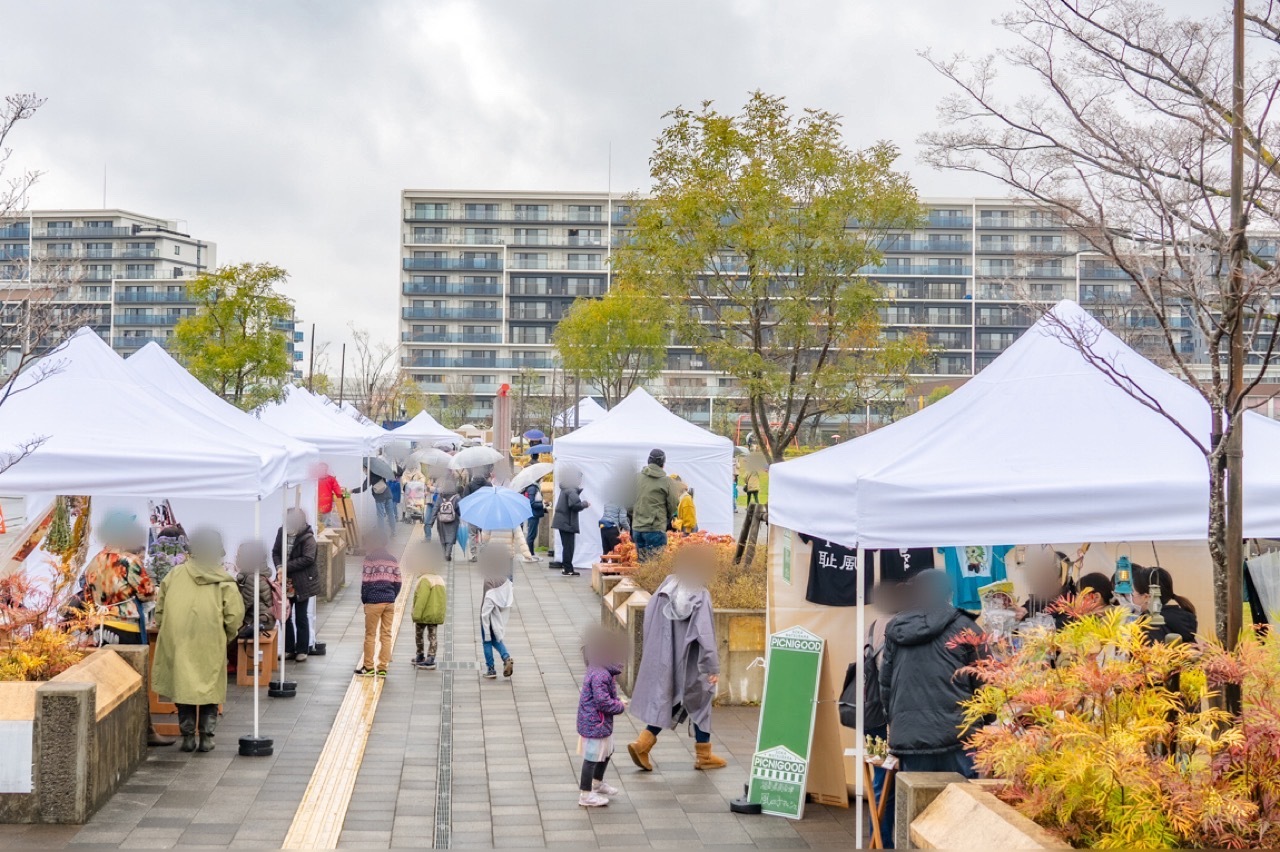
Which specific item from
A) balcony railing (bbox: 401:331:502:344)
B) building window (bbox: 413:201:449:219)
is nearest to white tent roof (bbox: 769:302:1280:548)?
balcony railing (bbox: 401:331:502:344)

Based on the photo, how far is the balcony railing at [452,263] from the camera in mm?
99625

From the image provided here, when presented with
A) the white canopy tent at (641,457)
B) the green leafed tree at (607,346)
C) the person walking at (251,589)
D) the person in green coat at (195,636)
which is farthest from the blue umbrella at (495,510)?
the green leafed tree at (607,346)

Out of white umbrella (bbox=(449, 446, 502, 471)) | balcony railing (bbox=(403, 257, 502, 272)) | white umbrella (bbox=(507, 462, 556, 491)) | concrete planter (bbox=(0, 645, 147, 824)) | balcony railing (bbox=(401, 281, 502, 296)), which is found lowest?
concrete planter (bbox=(0, 645, 147, 824))

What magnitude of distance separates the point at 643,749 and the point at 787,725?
1.43 meters

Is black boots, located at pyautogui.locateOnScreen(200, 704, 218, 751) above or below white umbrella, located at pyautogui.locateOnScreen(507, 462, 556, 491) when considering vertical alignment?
below

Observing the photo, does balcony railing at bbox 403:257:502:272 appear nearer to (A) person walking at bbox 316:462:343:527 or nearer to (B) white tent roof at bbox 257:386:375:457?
(B) white tent roof at bbox 257:386:375:457

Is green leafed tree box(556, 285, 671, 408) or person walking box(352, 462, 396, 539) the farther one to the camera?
green leafed tree box(556, 285, 671, 408)

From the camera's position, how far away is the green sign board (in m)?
7.69

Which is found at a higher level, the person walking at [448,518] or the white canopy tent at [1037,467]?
the white canopy tent at [1037,467]

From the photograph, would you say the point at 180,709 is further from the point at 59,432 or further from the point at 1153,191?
the point at 1153,191

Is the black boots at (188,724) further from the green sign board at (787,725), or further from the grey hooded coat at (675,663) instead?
the green sign board at (787,725)

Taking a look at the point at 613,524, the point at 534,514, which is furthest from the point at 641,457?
the point at 534,514

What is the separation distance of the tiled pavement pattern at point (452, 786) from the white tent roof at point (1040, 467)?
1.99m

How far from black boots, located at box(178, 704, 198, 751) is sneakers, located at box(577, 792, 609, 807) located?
305 cm
